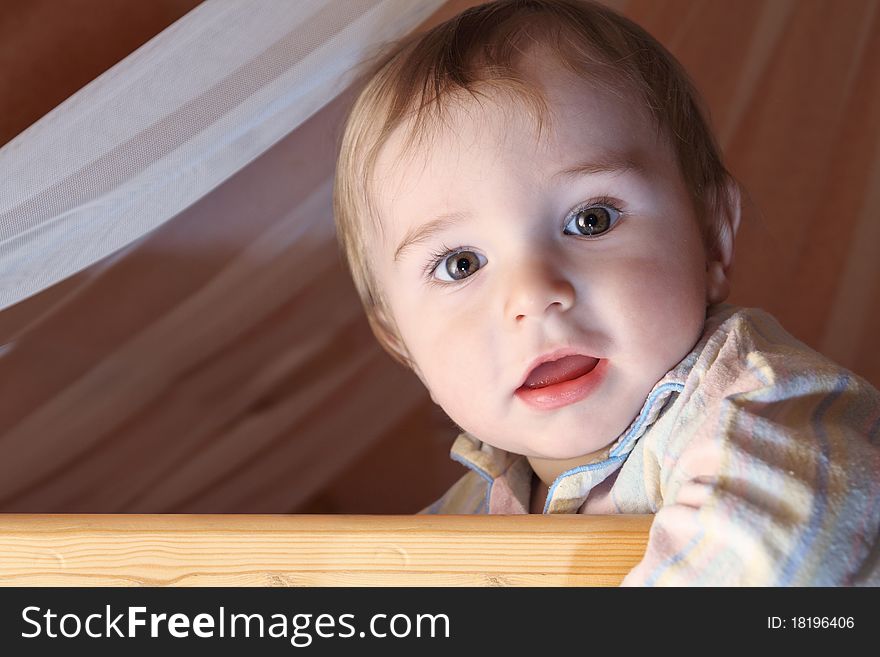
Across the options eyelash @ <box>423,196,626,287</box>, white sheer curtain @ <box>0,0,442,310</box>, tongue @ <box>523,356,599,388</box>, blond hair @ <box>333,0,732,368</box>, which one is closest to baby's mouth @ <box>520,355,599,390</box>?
tongue @ <box>523,356,599,388</box>

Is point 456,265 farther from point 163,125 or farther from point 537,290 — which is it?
point 163,125

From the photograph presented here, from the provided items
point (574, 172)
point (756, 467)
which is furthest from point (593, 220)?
point (756, 467)

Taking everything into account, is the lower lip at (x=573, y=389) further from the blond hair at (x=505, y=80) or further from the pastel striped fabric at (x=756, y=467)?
the blond hair at (x=505, y=80)

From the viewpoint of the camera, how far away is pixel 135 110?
2.72 feet

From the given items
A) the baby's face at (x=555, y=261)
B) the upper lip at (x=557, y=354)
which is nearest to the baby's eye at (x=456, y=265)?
the baby's face at (x=555, y=261)

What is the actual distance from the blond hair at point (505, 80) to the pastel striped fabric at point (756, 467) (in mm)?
223

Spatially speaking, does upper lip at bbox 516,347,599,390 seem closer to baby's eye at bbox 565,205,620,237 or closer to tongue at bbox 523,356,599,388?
tongue at bbox 523,356,599,388

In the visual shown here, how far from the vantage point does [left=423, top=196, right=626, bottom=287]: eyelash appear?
A: 2.92 feet
